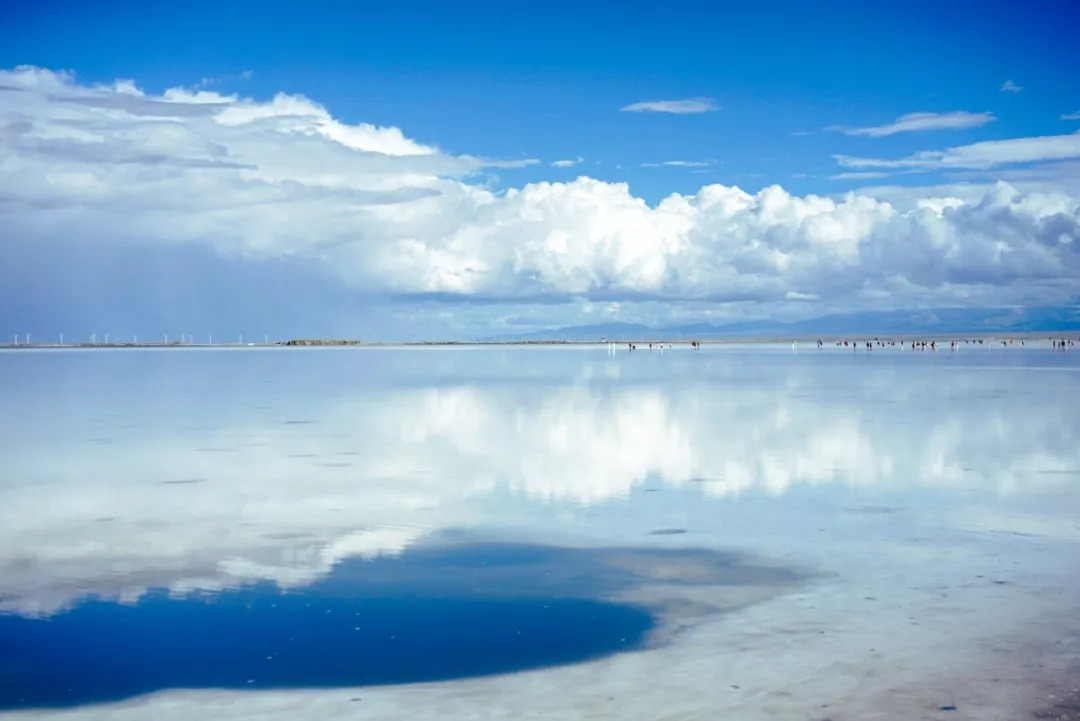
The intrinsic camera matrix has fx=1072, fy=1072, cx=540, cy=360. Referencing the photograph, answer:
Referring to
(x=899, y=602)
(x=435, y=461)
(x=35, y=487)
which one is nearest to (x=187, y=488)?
(x=35, y=487)

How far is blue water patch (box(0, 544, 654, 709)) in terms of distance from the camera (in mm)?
7574

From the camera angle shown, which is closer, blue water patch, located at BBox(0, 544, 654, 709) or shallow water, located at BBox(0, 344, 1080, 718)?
shallow water, located at BBox(0, 344, 1080, 718)

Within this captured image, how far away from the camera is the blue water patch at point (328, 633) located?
7.57 metres

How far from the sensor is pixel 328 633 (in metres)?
8.59

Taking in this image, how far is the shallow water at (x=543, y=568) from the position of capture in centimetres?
737

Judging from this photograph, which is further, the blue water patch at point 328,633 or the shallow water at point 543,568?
the blue water patch at point 328,633

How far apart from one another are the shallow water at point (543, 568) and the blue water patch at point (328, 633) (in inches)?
1.2

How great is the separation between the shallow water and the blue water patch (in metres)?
0.03

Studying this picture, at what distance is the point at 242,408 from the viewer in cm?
3275

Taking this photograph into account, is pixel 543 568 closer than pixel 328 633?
No

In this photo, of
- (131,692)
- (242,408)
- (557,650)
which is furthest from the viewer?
(242,408)

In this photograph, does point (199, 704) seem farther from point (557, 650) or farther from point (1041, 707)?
point (1041, 707)

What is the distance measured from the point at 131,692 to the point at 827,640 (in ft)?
16.6

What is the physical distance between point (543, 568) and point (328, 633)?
113 inches
